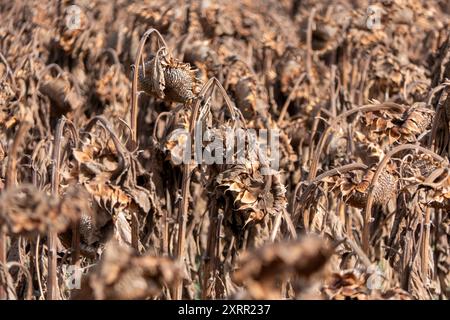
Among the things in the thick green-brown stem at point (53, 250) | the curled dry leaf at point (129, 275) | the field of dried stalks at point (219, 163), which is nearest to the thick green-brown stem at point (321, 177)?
the field of dried stalks at point (219, 163)

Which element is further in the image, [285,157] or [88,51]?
[88,51]

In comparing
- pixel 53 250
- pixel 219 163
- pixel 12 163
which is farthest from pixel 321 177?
pixel 12 163

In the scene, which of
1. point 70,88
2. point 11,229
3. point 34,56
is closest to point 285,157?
point 70,88

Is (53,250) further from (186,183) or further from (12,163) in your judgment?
(186,183)

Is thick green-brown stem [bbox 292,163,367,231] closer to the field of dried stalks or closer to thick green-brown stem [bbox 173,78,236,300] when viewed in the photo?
the field of dried stalks

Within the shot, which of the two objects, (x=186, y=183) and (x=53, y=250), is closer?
(x=53, y=250)

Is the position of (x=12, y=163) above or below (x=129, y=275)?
above

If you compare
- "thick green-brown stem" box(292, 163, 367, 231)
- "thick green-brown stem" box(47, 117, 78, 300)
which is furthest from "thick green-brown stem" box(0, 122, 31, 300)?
"thick green-brown stem" box(292, 163, 367, 231)

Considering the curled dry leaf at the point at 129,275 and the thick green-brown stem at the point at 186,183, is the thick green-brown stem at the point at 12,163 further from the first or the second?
the thick green-brown stem at the point at 186,183
